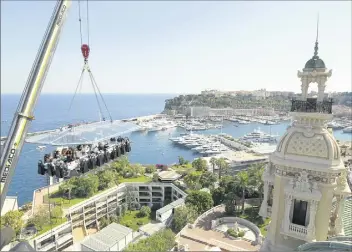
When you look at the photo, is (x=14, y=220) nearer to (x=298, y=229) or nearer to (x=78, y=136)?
(x=78, y=136)

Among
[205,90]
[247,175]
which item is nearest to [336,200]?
[247,175]

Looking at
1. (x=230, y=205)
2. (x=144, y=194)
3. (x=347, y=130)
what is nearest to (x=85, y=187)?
(x=144, y=194)

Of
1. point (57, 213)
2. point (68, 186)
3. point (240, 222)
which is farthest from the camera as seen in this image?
point (68, 186)

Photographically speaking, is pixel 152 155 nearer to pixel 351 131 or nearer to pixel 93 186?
pixel 93 186

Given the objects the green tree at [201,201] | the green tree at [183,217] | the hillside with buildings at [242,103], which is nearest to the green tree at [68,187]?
the green tree at [183,217]

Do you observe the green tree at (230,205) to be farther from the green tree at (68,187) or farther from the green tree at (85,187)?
the green tree at (68,187)
